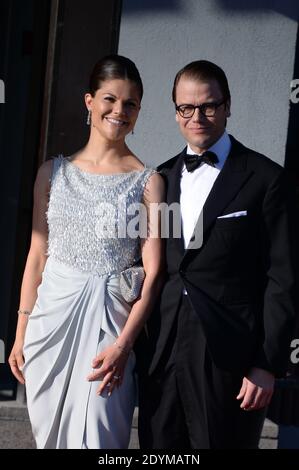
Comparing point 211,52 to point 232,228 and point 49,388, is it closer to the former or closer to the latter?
point 232,228

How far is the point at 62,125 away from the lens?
5.11 m

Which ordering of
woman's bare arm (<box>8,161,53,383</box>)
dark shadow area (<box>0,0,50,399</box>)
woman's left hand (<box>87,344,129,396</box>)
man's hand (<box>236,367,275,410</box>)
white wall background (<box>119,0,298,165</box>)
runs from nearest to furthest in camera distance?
man's hand (<box>236,367,275,410</box>) < woman's left hand (<box>87,344,129,396</box>) < woman's bare arm (<box>8,161,53,383</box>) < white wall background (<box>119,0,298,165</box>) < dark shadow area (<box>0,0,50,399</box>)

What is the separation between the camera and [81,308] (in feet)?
12.6

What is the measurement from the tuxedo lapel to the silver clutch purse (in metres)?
0.23

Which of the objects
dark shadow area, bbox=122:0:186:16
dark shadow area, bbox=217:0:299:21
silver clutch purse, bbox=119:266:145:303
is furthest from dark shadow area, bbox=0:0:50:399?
silver clutch purse, bbox=119:266:145:303

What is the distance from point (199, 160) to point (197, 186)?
0.34ft

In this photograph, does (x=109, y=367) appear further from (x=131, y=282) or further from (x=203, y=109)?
(x=203, y=109)

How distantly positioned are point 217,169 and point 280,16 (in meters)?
1.64

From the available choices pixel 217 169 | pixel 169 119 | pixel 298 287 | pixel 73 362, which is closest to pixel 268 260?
pixel 298 287

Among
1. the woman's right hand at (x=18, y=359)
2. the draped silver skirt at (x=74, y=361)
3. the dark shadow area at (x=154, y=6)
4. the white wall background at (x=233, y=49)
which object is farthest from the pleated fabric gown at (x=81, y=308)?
the dark shadow area at (x=154, y=6)

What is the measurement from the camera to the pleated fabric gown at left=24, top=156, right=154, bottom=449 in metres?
3.83

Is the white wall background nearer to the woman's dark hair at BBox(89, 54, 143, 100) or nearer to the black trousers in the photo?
the woman's dark hair at BBox(89, 54, 143, 100)

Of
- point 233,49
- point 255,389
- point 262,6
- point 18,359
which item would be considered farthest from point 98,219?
point 262,6

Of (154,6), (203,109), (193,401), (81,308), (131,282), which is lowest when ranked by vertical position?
(193,401)
